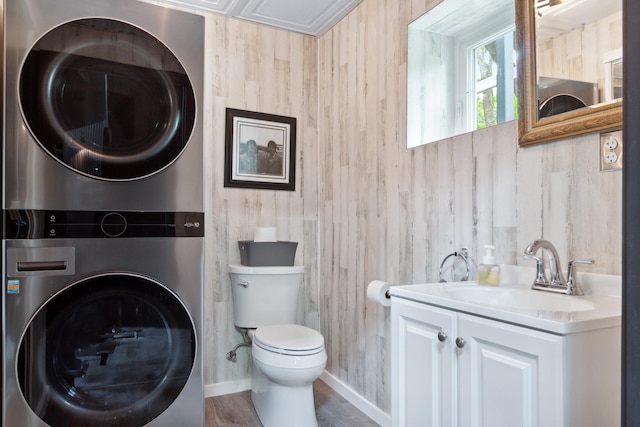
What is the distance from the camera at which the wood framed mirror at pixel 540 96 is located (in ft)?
4.30

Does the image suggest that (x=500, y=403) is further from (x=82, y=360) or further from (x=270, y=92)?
(x=270, y=92)

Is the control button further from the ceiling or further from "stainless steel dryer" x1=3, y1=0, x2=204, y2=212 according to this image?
the ceiling

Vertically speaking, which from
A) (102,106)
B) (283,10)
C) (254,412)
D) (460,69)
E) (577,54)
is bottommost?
(254,412)

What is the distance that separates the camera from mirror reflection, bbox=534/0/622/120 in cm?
130

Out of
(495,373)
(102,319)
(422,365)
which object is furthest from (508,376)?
(102,319)

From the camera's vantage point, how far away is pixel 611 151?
1283 millimetres

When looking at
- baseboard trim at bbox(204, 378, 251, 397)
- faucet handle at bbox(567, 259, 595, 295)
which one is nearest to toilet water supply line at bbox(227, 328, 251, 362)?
baseboard trim at bbox(204, 378, 251, 397)

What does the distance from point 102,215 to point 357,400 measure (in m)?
1.79

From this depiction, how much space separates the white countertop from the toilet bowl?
29.3 inches

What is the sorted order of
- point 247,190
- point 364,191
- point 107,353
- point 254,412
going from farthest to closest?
point 247,190 → point 364,191 → point 254,412 → point 107,353

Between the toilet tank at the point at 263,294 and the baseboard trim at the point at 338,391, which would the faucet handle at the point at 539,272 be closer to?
the baseboard trim at the point at 338,391

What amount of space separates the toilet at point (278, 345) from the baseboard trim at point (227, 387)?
223 millimetres

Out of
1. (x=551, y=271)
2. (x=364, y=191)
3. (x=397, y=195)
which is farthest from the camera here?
(x=364, y=191)

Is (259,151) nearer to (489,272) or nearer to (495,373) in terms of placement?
(489,272)
